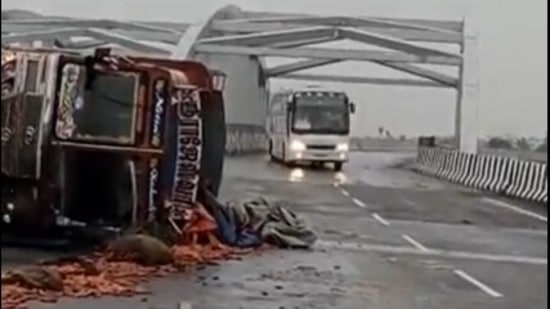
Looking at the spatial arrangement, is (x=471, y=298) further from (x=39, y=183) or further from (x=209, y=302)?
(x=39, y=183)

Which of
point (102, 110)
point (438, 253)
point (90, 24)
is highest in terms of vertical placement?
point (90, 24)

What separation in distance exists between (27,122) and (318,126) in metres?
35.4

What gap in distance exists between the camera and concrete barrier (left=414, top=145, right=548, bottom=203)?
3262 cm

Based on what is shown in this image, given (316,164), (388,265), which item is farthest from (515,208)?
(316,164)

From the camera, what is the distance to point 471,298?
13.0 m

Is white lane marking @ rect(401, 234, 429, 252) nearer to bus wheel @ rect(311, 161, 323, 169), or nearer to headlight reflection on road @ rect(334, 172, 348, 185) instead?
headlight reflection on road @ rect(334, 172, 348, 185)

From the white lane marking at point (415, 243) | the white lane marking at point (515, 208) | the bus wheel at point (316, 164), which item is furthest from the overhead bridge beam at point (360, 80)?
the white lane marking at point (415, 243)

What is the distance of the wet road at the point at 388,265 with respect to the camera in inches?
488

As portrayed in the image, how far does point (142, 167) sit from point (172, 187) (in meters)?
0.67

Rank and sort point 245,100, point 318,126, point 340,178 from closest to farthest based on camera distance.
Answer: point 340,178 < point 318,126 < point 245,100

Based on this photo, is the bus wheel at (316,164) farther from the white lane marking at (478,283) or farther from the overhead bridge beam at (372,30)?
the white lane marking at (478,283)

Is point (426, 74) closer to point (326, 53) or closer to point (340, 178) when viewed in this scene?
point (326, 53)

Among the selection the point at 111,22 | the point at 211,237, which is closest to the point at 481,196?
the point at 211,237

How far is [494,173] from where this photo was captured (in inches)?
1479
